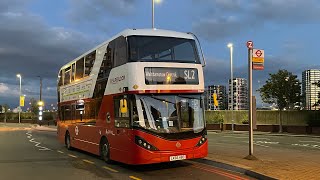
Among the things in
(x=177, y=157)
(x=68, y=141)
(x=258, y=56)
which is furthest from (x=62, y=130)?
(x=258, y=56)

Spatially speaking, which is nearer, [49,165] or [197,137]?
[197,137]

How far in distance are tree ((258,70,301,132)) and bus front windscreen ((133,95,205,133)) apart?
28720 millimetres

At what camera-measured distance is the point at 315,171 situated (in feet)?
37.3

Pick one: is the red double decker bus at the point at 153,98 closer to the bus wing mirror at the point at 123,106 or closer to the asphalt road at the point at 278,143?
the bus wing mirror at the point at 123,106

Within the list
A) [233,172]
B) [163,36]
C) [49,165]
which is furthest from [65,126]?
[233,172]

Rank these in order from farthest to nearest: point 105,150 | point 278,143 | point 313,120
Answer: point 313,120, point 278,143, point 105,150

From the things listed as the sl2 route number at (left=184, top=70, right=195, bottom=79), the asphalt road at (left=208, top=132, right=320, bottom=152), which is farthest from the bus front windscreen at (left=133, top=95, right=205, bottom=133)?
the asphalt road at (left=208, top=132, right=320, bottom=152)

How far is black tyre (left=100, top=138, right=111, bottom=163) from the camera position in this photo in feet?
47.8

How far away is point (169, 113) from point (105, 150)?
348cm

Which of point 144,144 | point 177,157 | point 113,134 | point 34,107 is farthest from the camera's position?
point 34,107

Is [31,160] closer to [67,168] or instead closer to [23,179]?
[67,168]

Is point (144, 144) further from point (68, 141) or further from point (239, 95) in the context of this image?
point (239, 95)

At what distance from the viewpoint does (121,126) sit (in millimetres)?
13227

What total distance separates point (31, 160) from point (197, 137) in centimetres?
705
